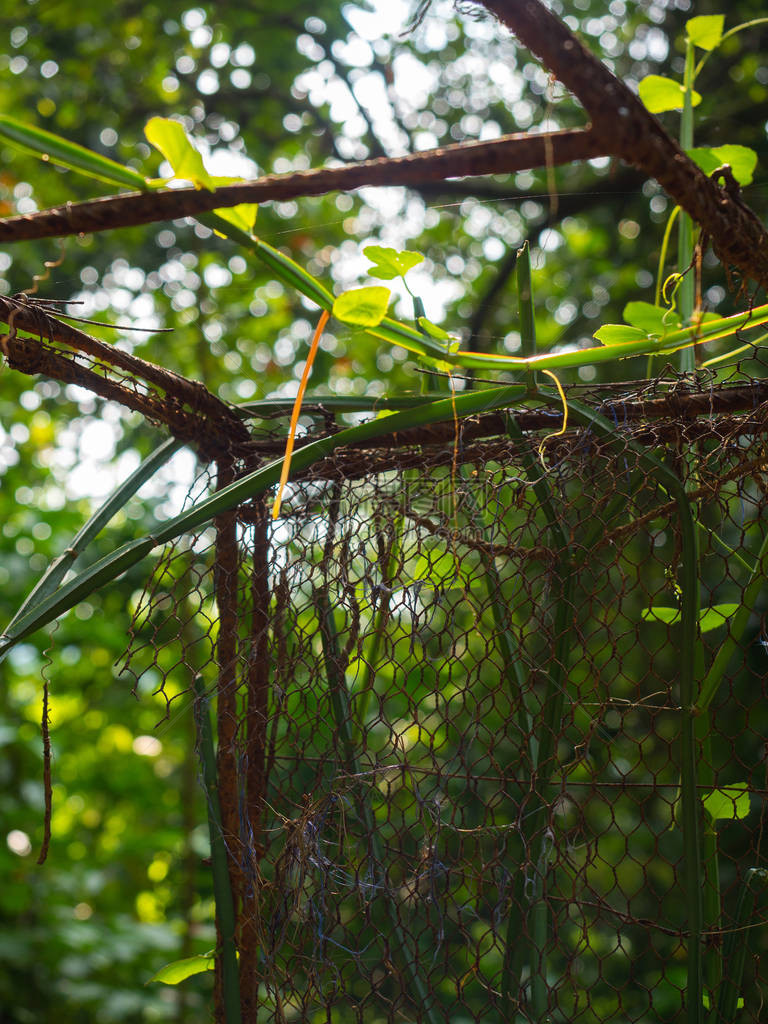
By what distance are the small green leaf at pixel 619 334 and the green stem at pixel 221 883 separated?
35 cm

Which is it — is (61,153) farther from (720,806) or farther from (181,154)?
(720,806)

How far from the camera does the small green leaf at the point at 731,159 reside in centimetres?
56

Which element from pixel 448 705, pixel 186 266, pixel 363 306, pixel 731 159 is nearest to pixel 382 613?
pixel 448 705

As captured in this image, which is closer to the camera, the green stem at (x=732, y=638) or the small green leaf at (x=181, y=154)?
the small green leaf at (x=181, y=154)

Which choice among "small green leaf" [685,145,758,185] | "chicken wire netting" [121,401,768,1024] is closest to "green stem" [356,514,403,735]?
"chicken wire netting" [121,401,768,1024]

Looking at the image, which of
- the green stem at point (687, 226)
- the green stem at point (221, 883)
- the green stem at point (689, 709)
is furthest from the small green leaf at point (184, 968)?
the green stem at point (687, 226)

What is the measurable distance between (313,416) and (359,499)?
0.08 meters

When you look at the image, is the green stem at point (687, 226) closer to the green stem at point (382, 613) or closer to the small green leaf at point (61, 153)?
the green stem at point (382, 613)

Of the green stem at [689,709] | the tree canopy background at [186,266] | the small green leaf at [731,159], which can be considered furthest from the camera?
the tree canopy background at [186,266]

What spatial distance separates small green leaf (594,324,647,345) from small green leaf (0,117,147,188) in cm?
29

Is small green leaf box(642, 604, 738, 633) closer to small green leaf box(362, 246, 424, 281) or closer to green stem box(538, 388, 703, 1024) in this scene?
green stem box(538, 388, 703, 1024)

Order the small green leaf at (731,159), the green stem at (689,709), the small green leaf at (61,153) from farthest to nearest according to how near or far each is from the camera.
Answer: the small green leaf at (731,159), the green stem at (689,709), the small green leaf at (61,153)

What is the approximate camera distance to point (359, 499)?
542 mm

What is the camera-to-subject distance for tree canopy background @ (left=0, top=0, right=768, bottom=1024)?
1.50 m
